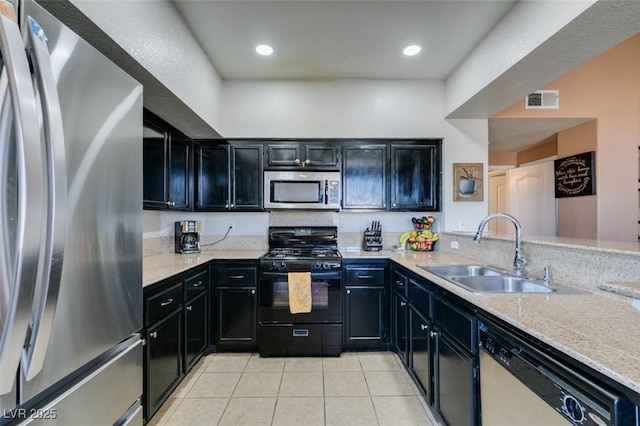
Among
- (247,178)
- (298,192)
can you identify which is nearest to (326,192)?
(298,192)

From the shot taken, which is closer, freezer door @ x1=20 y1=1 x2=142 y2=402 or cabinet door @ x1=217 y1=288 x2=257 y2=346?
freezer door @ x1=20 y1=1 x2=142 y2=402

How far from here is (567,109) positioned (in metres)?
3.27

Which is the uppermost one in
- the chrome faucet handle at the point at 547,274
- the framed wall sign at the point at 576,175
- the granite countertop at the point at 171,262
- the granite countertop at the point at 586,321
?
the framed wall sign at the point at 576,175

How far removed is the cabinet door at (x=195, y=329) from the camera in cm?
230

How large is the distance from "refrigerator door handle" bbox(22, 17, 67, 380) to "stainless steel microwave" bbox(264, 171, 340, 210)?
2.36m

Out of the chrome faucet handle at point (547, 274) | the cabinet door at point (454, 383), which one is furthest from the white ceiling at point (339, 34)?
the cabinet door at point (454, 383)

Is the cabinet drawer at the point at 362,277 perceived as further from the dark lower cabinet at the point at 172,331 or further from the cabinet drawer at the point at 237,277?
the dark lower cabinet at the point at 172,331

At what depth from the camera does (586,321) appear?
108 cm

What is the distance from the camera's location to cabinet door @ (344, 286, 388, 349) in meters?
2.82

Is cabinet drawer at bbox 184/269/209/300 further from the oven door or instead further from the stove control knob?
the stove control knob

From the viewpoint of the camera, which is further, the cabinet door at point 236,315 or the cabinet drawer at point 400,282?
the cabinet door at point 236,315

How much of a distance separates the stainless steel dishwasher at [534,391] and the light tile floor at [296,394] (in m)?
0.86

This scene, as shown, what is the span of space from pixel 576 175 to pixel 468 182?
1481mm

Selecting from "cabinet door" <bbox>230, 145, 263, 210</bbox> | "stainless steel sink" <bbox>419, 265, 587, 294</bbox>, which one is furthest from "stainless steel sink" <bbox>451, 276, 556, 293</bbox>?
"cabinet door" <bbox>230, 145, 263, 210</bbox>
